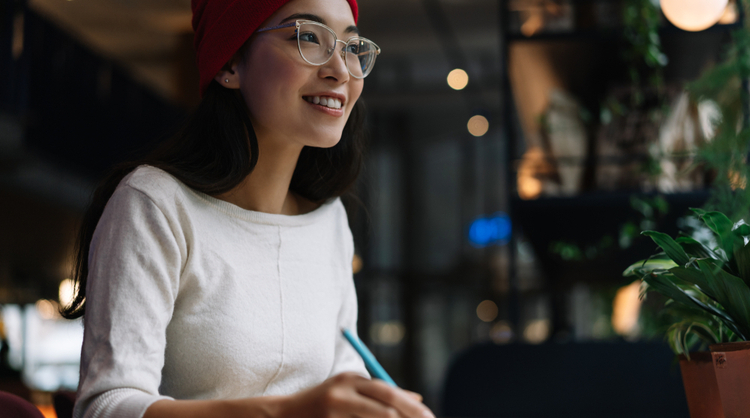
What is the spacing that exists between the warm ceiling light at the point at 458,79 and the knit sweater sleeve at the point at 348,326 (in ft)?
26.0

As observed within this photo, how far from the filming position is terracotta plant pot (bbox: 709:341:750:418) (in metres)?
0.82

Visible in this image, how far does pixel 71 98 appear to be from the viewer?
261 inches

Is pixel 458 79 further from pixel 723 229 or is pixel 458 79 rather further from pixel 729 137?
pixel 723 229

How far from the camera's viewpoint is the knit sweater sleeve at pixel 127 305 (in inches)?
31.2

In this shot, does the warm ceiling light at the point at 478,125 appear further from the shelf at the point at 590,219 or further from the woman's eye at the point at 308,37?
the woman's eye at the point at 308,37

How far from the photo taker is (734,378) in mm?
830

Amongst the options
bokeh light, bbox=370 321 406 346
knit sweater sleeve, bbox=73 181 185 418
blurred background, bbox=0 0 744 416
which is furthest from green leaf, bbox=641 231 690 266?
bokeh light, bbox=370 321 406 346

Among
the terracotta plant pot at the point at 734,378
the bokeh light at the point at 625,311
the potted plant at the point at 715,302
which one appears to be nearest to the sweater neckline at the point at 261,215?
the potted plant at the point at 715,302

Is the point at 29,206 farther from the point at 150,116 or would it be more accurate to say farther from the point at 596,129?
the point at 596,129

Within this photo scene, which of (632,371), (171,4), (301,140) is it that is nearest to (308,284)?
(301,140)

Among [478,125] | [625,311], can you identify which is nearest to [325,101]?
[625,311]

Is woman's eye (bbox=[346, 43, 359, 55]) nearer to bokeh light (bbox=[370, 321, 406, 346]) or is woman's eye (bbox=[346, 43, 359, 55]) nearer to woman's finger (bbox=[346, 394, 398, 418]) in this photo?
woman's finger (bbox=[346, 394, 398, 418])

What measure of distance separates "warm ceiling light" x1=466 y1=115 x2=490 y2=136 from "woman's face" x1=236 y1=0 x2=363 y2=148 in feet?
31.6

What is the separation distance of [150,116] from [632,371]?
703 centimetres
